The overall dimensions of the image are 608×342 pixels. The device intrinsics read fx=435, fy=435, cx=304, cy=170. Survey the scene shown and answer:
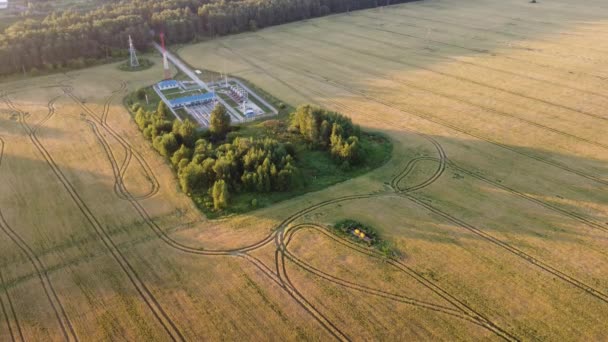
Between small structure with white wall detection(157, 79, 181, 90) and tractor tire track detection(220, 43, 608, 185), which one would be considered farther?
small structure with white wall detection(157, 79, 181, 90)

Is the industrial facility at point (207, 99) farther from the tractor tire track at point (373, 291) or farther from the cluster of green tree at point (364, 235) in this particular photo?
the tractor tire track at point (373, 291)

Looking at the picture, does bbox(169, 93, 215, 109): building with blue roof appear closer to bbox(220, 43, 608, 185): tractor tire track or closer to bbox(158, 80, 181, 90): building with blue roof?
bbox(158, 80, 181, 90): building with blue roof

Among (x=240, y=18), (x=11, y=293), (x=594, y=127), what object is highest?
(x=240, y=18)

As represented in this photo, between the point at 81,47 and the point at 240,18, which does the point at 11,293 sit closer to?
the point at 81,47

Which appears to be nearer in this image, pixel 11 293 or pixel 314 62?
pixel 11 293

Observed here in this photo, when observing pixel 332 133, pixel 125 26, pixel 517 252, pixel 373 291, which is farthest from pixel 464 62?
pixel 125 26

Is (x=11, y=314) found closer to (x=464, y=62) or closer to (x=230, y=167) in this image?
(x=230, y=167)

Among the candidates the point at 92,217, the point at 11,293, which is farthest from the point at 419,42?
the point at 11,293

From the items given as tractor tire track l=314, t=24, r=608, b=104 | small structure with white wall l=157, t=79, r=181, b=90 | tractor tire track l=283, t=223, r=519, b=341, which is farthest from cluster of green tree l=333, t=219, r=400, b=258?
tractor tire track l=314, t=24, r=608, b=104
